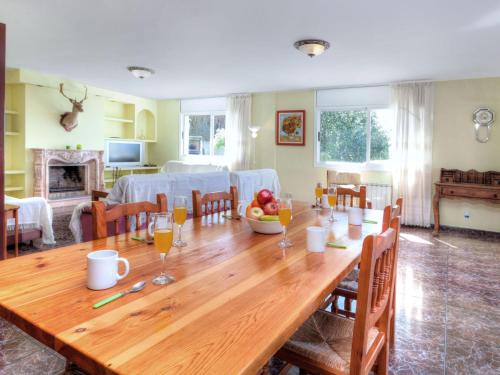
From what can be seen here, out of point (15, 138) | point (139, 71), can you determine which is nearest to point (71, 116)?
point (15, 138)

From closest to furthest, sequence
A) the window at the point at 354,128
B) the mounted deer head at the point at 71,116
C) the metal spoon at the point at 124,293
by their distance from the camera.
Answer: the metal spoon at the point at 124,293
the window at the point at 354,128
the mounted deer head at the point at 71,116

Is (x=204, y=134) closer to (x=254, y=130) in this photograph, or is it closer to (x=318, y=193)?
(x=254, y=130)

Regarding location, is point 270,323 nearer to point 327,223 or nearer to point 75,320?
point 75,320

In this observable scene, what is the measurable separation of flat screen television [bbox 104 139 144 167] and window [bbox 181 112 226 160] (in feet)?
3.29

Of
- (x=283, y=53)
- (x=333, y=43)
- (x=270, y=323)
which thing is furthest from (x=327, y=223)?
(x=283, y=53)

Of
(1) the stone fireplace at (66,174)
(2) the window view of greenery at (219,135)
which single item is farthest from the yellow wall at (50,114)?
(2) the window view of greenery at (219,135)

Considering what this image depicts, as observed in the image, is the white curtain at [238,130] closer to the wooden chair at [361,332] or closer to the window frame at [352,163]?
the window frame at [352,163]

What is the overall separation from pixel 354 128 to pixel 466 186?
2.05 m

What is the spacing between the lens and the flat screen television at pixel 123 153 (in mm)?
7249

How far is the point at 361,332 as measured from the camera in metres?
1.00

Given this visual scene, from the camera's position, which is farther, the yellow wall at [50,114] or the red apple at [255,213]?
the yellow wall at [50,114]

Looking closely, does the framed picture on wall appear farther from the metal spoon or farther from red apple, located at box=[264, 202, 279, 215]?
the metal spoon

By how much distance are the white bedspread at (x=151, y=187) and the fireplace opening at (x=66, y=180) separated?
3242 millimetres

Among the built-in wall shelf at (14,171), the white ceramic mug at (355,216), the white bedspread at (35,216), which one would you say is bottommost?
the white bedspread at (35,216)
